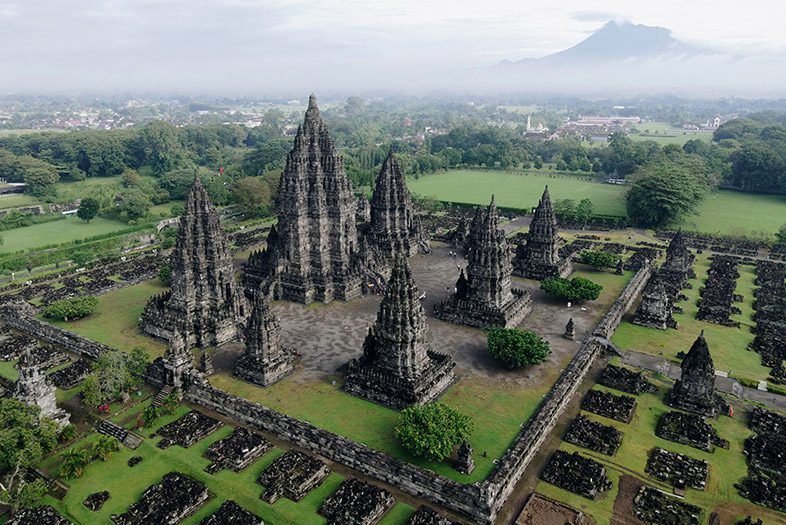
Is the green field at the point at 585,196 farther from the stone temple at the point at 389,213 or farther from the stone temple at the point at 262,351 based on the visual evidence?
the stone temple at the point at 262,351

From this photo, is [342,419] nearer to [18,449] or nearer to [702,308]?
[18,449]

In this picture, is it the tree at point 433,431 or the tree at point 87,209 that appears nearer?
the tree at point 433,431

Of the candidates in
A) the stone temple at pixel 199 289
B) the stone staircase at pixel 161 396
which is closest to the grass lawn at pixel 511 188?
the stone temple at pixel 199 289

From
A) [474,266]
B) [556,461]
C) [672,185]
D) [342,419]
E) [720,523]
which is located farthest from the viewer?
[672,185]

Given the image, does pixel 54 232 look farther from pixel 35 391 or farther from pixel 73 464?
pixel 73 464

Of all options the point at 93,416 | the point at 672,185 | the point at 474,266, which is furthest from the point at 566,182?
the point at 93,416

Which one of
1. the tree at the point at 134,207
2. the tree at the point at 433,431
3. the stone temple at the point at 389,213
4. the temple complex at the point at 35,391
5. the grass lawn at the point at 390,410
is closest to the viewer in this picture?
the tree at the point at 433,431
